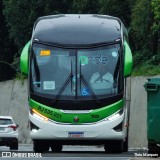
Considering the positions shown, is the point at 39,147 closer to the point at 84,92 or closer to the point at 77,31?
the point at 84,92

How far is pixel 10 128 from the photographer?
→ 38156 millimetres

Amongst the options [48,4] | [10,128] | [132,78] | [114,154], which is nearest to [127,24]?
[48,4]

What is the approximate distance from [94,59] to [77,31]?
3.33 feet

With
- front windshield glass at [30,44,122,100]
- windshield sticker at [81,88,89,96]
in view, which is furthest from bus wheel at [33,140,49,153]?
windshield sticker at [81,88,89,96]

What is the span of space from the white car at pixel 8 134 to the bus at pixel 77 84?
42.7 ft

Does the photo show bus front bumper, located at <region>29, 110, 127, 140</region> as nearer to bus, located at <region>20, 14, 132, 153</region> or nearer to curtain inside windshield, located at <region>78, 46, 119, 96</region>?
bus, located at <region>20, 14, 132, 153</region>

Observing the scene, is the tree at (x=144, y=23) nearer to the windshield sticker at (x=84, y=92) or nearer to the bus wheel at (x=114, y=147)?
the bus wheel at (x=114, y=147)

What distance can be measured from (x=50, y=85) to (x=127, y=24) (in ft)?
132

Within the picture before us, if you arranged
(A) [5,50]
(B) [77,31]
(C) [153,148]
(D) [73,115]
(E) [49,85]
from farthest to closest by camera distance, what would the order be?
1. (A) [5,50]
2. (B) [77,31]
3. (E) [49,85]
4. (D) [73,115]
5. (C) [153,148]

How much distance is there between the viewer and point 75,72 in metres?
23.8

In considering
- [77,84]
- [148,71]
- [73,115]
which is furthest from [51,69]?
[148,71]

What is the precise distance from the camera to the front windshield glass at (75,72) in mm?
23781

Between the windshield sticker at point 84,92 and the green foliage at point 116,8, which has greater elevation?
the windshield sticker at point 84,92

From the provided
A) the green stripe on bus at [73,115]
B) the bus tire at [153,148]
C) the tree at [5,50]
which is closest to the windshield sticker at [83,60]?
the green stripe on bus at [73,115]
